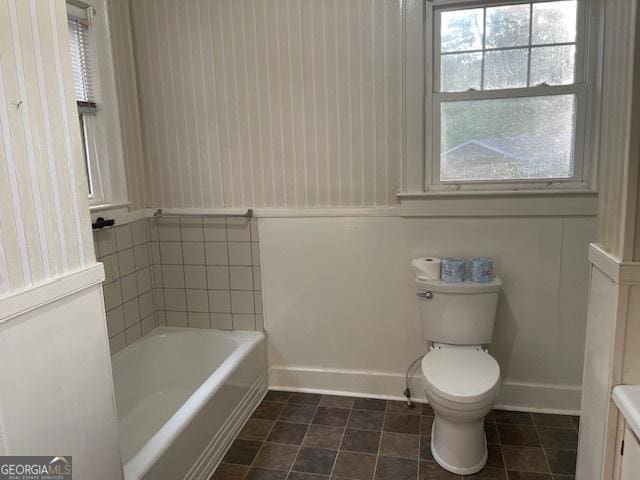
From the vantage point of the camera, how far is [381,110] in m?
2.33

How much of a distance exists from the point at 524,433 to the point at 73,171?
226 centimetres

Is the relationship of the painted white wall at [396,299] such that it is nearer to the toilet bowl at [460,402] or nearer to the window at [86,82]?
the toilet bowl at [460,402]

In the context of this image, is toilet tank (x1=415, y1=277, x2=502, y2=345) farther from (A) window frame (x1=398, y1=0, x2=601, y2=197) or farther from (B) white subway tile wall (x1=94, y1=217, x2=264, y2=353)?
(B) white subway tile wall (x1=94, y1=217, x2=264, y2=353)

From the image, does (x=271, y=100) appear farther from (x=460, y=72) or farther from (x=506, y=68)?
(x=506, y=68)

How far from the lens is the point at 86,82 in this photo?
2.31 metres

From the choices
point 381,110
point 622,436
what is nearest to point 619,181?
point 622,436

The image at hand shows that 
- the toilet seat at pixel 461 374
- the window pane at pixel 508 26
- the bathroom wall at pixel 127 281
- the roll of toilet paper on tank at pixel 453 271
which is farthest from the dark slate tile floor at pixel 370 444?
the window pane at pixel 508 26

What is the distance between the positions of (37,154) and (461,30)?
197cm

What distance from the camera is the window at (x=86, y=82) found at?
2.23 meters

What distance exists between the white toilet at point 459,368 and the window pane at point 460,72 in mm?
987

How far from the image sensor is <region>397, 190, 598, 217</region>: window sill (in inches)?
86.3

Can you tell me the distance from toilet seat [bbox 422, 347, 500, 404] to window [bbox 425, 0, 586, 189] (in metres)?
0.86

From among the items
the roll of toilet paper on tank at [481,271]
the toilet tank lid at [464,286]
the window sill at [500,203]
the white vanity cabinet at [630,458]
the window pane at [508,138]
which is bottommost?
the white vanity cabinet at [630,458]

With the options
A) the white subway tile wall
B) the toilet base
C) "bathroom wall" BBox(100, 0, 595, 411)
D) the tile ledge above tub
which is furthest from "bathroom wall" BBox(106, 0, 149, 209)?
the tile ledge above tub
